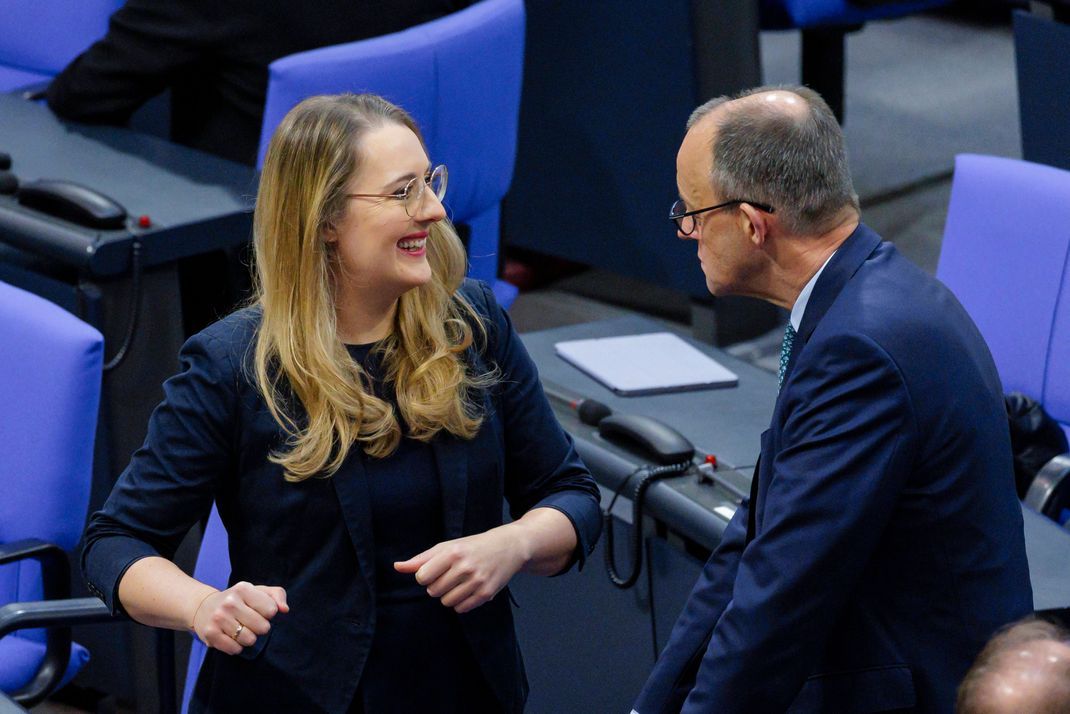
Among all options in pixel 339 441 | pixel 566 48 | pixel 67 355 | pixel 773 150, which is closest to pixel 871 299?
pixel 773 150

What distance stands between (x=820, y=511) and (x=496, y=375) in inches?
18.1

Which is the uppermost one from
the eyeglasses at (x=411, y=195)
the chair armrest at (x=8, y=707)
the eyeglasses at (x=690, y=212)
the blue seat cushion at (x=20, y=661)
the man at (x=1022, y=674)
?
the eyeglasses at (x=411, y=195)

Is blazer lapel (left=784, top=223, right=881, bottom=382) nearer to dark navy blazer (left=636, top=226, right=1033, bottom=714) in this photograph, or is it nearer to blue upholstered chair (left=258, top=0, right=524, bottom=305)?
dark navy blazer (left=636, top=226, right=1033, bottom=714)

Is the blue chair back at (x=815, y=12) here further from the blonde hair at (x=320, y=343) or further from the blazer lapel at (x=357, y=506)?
the blazer lapel at (x=357, y=506)

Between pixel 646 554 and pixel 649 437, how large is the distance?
177 mm

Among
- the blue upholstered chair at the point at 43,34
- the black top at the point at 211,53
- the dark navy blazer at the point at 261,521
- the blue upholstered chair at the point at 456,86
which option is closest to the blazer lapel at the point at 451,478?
the dark navy blazer at the point at 261,521

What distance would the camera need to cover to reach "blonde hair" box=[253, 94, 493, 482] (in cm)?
182

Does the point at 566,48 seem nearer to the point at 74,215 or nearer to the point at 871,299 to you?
the point at 74,215

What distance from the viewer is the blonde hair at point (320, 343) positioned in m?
1.82

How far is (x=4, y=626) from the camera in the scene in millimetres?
2158

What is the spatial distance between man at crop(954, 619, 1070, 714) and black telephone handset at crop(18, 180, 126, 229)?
192 cm

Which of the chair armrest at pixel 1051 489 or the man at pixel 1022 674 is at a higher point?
the man at pixel 1022 674

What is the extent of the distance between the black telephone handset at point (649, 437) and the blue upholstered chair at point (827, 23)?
2465 millimetres

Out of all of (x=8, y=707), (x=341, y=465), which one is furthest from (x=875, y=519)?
(x=8, y=707)
